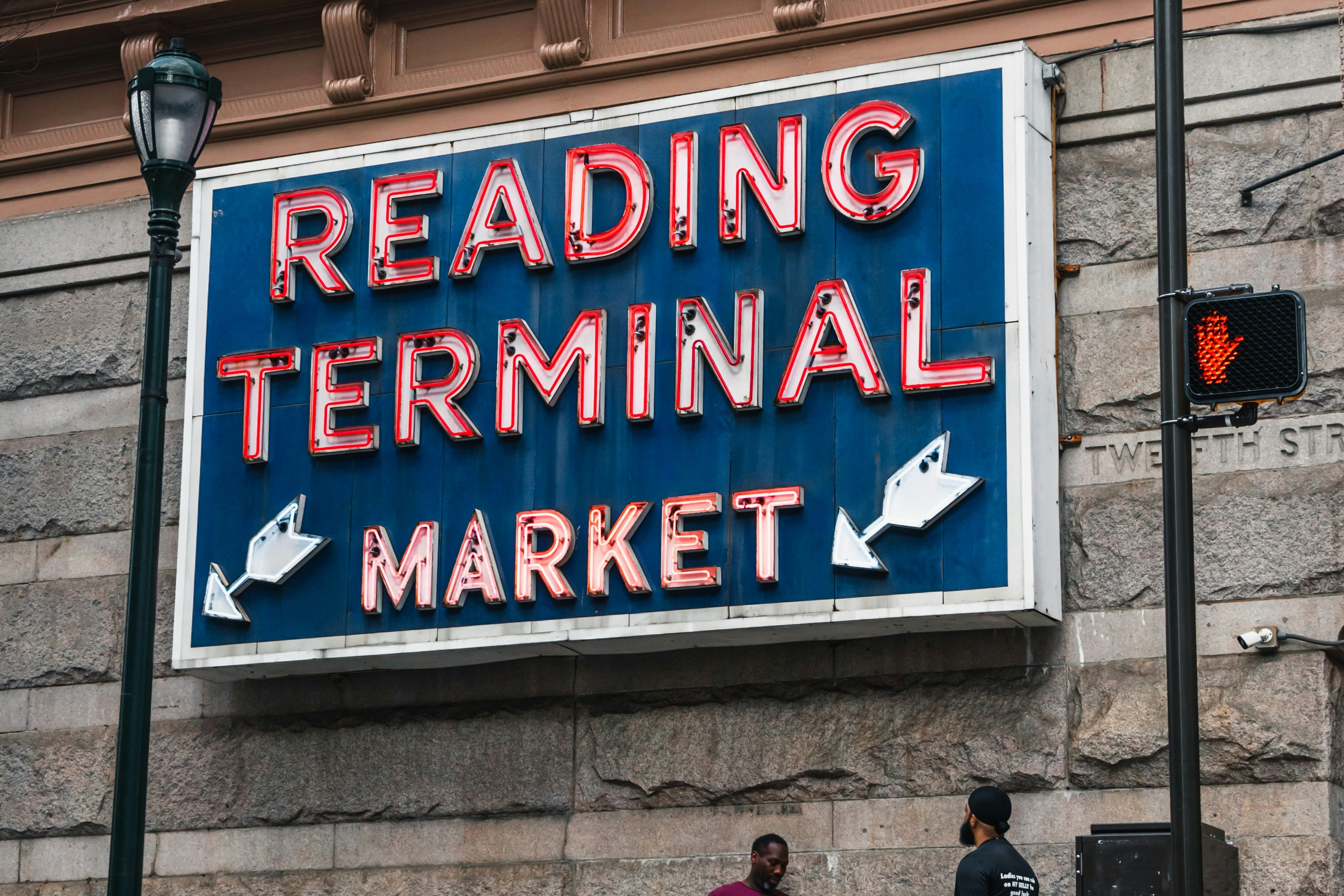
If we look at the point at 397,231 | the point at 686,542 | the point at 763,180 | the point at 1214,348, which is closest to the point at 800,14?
the point at 763,180

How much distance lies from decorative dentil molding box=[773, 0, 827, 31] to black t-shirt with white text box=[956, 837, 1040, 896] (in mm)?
5758

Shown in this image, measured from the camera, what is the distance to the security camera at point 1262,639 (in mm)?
11062

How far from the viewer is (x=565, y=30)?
45.2 ft

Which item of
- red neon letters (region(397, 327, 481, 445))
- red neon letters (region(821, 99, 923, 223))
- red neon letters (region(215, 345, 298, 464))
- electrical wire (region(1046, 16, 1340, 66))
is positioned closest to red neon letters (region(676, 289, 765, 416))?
red neon letters (region(821, 99, 923, 223))

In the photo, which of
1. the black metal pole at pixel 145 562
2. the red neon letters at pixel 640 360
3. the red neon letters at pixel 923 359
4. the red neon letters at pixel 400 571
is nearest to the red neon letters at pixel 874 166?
the red neon letters at pixel 923 359

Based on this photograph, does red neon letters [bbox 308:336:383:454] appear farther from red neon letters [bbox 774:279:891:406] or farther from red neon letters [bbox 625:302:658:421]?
red neon letters [bbox 774:279:891:406]

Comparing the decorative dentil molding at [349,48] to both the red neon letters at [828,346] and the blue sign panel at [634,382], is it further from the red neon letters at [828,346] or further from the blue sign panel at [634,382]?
the red neon letters at [828,346]

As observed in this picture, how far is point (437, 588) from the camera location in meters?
12.8

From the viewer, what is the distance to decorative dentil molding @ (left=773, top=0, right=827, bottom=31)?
13.0 m

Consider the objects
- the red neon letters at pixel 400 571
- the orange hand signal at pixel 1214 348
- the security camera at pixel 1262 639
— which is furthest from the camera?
the red neon letters at pixel 400 571

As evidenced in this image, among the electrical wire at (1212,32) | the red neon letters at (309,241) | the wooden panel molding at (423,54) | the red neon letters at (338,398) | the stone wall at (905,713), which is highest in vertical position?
the wooden panel molding at (423,54)

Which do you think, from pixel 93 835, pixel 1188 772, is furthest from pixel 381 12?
pixel 1188 772

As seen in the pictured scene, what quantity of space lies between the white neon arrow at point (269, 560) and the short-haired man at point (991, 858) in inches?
199

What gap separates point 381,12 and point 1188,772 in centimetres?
871
